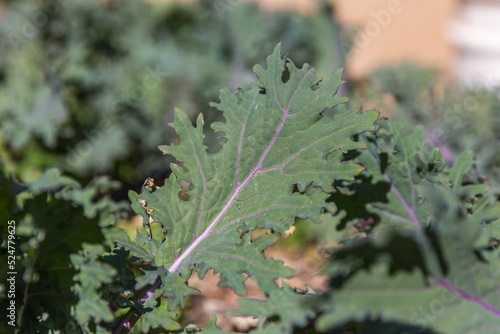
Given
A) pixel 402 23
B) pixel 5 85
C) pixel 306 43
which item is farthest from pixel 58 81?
pixel 402 23

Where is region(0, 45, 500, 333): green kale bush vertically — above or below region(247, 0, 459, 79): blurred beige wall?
below

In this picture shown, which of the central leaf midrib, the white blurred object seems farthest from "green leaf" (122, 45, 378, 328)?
the white blurred object

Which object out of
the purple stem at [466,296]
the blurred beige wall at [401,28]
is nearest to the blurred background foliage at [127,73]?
the blurred beige wall at [401,28]

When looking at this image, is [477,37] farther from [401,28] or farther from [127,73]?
[127,73]

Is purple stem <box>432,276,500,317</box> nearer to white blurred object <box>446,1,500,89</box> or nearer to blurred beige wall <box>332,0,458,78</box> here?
blurred beige wall <box>332,0,458,78</box>

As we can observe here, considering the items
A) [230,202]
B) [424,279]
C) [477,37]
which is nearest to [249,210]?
[230,202]

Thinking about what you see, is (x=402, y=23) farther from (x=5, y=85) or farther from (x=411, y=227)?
(x=411, y=227)
